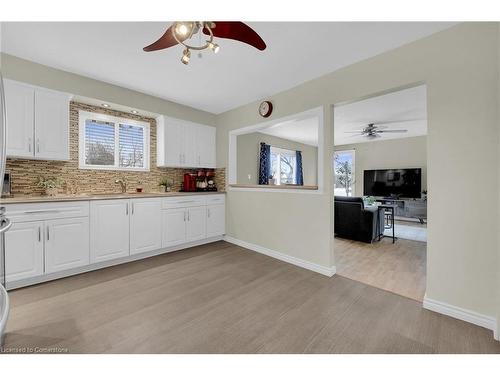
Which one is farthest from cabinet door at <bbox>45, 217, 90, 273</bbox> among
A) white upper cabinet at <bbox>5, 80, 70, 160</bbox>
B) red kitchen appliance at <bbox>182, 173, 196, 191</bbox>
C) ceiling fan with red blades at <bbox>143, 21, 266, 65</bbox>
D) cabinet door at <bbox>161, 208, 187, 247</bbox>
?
ceiling fan with red blades at <bbox>143, 21, 266, 65</bbox>

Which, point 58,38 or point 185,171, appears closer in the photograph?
point 58,38

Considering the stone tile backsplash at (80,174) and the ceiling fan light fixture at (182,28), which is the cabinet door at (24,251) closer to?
the stone tile backsplash at (80,174)

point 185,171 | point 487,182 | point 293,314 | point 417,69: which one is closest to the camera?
point 487,182

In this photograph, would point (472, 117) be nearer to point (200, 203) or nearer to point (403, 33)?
point (403, 33)

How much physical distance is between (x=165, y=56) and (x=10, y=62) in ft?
5.58

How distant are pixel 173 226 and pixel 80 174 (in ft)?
4.92

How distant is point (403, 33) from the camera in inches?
78.8

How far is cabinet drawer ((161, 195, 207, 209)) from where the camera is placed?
11.4 ft

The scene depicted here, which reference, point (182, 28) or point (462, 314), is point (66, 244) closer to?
point (182, 28)

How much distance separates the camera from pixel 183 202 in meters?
3.68

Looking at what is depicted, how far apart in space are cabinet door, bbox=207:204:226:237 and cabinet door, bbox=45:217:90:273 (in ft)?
5.98

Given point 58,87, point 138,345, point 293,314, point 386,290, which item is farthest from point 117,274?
point 386,290

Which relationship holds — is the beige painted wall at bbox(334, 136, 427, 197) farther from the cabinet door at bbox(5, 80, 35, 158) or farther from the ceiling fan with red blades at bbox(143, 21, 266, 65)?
the cabinet door at bbox(5, 80, 35, 158)

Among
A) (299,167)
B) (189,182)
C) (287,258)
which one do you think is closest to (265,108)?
(189,182)
